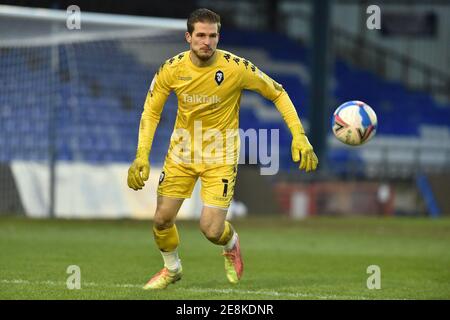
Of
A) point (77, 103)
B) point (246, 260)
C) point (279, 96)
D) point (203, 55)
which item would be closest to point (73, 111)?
point (77, 103)

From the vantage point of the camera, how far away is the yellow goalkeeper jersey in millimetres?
8977

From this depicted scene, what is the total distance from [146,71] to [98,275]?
12.5 m

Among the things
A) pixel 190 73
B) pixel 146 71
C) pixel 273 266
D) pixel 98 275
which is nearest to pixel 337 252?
pixel 273 266

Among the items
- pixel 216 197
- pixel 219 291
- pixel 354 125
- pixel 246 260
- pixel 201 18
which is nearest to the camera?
pixel 201 18

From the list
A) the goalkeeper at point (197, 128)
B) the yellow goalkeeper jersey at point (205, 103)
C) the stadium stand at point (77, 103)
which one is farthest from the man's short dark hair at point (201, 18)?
the stadium stand at point (77, 103)

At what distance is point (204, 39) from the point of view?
868cm

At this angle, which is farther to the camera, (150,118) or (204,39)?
(150,118)

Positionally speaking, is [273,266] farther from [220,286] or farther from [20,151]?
[20,151]

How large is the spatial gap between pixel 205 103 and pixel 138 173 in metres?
0.86

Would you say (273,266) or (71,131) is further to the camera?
(71,131)

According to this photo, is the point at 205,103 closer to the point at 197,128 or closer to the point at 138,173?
the point at 197,128

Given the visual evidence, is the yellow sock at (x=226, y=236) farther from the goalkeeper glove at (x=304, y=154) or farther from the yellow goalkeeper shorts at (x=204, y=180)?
the goalkeeper glove at (x=304, y=154)
